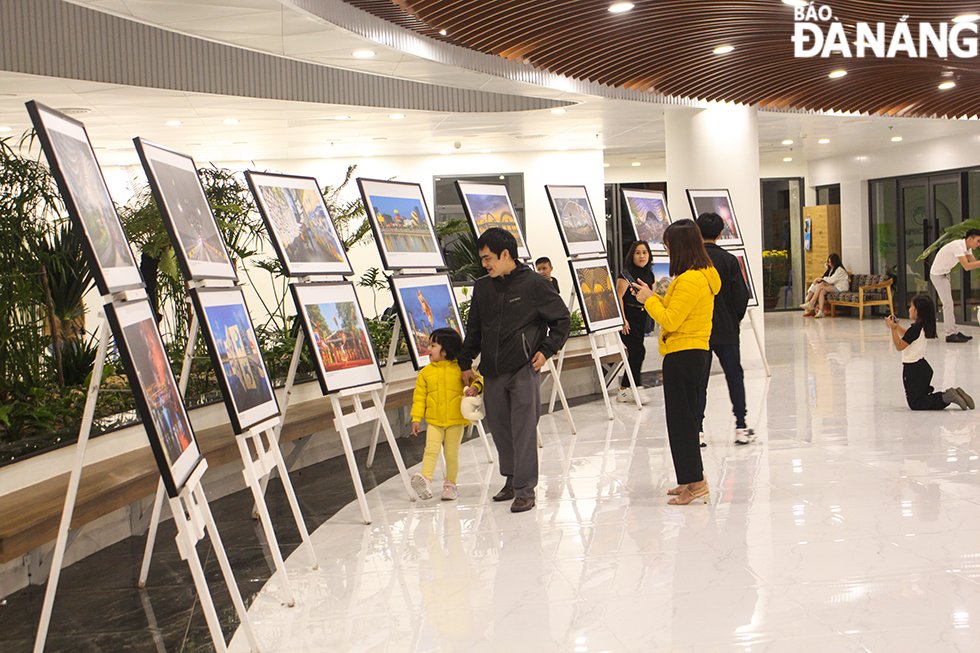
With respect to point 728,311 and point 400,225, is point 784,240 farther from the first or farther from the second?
point 400,225

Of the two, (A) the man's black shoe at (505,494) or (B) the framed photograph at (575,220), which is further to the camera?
(B) the framed photograph at (575,220)

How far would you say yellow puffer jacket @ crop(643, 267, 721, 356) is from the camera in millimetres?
5840

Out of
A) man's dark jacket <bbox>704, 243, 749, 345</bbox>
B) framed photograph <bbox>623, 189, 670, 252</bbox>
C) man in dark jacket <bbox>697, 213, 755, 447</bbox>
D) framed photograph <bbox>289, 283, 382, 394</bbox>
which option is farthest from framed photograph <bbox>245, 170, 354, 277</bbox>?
framed photograph <bbox>623, 189, 670, 252</bbox>

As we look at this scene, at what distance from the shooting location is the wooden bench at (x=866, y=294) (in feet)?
66.0

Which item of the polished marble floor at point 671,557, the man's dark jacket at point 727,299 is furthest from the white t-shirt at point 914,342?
the man's dark jacket at point 727,299

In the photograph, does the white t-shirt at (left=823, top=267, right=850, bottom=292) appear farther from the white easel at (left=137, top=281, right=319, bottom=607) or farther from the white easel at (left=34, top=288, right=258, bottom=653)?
the white easel at (left=34, top=288, right=258, bottom=653)

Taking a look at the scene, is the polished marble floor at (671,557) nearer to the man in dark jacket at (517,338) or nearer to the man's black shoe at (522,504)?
the man's black shoe at (522,504)

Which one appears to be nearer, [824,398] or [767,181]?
[824,398]

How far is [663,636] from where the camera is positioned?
13.2 feet

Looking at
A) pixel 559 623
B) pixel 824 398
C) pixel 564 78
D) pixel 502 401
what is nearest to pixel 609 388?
pixel 824 398

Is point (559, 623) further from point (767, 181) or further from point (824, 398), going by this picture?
point (767, 181)

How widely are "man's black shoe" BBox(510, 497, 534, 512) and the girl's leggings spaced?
558 millimetres

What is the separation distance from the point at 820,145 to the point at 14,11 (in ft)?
48.6

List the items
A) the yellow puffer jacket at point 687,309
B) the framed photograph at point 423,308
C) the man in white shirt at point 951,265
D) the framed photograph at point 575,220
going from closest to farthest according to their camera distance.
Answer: the yellow puffer jacket at point 687,309 < the framed photograph at point 423,308 < the framed photograph at point 575,220 < the man in white shirt at point 951,265
